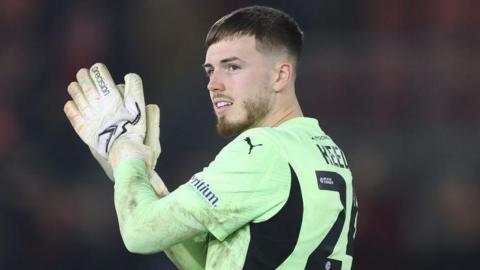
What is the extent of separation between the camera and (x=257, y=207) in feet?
6.77

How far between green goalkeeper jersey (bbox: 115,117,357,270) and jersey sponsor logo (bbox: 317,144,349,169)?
5 centimetres

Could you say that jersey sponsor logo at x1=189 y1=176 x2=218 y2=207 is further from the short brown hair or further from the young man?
the short brown hair

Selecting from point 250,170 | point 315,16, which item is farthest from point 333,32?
point 250,170

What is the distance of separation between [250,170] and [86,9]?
9.06 ft

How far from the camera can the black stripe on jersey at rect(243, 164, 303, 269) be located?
6.85ft

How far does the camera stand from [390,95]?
4438mm

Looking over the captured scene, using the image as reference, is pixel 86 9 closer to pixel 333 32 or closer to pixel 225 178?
pixel 333 32

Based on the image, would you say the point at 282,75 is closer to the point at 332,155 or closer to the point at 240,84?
the point at 240,84

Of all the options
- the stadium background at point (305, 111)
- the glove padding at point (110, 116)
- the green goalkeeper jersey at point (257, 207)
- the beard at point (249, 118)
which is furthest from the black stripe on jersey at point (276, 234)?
the stadium background at point (305, 111)

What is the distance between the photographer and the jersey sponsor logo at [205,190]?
2.07 metres

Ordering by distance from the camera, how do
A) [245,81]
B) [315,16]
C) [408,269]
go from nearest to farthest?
[245,81] → [408,269] → [315,16]

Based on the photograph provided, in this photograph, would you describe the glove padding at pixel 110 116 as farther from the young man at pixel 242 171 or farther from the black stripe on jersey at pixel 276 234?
the black stripe on jersey at pixel 276 234

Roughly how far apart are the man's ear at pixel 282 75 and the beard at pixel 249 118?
55 mm

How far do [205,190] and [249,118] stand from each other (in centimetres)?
32
